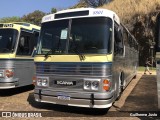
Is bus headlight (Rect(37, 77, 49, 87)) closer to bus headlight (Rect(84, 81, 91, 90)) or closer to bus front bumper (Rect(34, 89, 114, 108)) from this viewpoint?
bus front bumper (Rect(34, 89, 114, 108))

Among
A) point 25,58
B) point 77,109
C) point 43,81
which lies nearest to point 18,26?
point 25,58

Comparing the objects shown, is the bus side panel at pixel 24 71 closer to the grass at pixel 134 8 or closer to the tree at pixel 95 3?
the grass at pixel 134 8

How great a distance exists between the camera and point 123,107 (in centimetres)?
1035

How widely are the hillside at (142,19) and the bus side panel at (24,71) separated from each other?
31.5 meters

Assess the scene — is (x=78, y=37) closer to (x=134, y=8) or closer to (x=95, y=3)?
(x=134, y=8)

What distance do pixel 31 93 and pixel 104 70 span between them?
5.58 m

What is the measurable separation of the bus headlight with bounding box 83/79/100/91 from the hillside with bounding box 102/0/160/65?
35269 millimetres

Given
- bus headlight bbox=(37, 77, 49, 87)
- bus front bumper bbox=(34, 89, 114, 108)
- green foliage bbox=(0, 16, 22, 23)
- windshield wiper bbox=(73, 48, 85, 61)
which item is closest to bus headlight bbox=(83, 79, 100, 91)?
bus front bumper bbox=(34, 89, 114, 108)

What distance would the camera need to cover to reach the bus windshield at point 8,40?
12004mm

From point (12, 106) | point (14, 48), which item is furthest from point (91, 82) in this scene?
point (14, 48)

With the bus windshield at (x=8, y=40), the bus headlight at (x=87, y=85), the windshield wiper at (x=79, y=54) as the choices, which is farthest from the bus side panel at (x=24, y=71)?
→ the bus headlight at (x=87, y=85)

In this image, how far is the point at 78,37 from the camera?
29.9ft

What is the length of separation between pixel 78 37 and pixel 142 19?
36.1 meters

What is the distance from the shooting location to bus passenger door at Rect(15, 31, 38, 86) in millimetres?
12398
